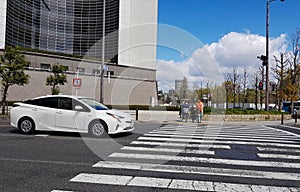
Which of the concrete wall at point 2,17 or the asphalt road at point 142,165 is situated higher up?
the concrete wall at point 2,17

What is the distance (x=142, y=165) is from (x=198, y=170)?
124cm

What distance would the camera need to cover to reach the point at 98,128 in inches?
386

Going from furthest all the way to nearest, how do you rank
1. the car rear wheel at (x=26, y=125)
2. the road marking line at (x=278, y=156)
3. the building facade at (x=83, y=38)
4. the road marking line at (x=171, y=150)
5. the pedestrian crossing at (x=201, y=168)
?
1. the building facade at (x=83, y=38)
2. the car rear wheel at (x=26, y=125)
3. the road marking line at (x=171, y=150)
4. the road marking line at (x=278, y=156)
5. the pedestrian crossing at (x=201, y=168)

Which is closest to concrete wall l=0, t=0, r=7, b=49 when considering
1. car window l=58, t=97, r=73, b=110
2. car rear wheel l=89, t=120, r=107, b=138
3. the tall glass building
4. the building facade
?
the building facade

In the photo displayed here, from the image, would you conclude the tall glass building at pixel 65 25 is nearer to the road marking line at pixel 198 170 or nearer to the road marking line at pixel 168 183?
the road marking line at pixel 198 170

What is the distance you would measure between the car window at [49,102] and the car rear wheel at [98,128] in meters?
1.56

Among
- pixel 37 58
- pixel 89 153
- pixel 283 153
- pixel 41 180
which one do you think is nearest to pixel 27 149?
pixel 89 153

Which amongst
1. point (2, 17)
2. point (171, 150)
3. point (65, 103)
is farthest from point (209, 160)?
point (2, 17)

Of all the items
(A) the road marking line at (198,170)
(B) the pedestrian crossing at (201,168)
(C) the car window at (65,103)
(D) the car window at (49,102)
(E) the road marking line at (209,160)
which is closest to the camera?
(B) the pedestrian crossing at (201,168)

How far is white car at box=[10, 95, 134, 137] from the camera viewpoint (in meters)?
9.83

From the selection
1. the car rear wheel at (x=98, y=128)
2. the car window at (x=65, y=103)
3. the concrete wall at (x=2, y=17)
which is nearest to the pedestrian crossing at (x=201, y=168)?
the car rear wheel at (x=98, y=128)

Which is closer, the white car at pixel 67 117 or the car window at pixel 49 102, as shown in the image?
the white car at pixel 67 117

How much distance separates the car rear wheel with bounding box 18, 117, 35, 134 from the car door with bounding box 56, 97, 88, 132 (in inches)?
42.6

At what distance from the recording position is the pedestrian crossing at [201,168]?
4957mm
